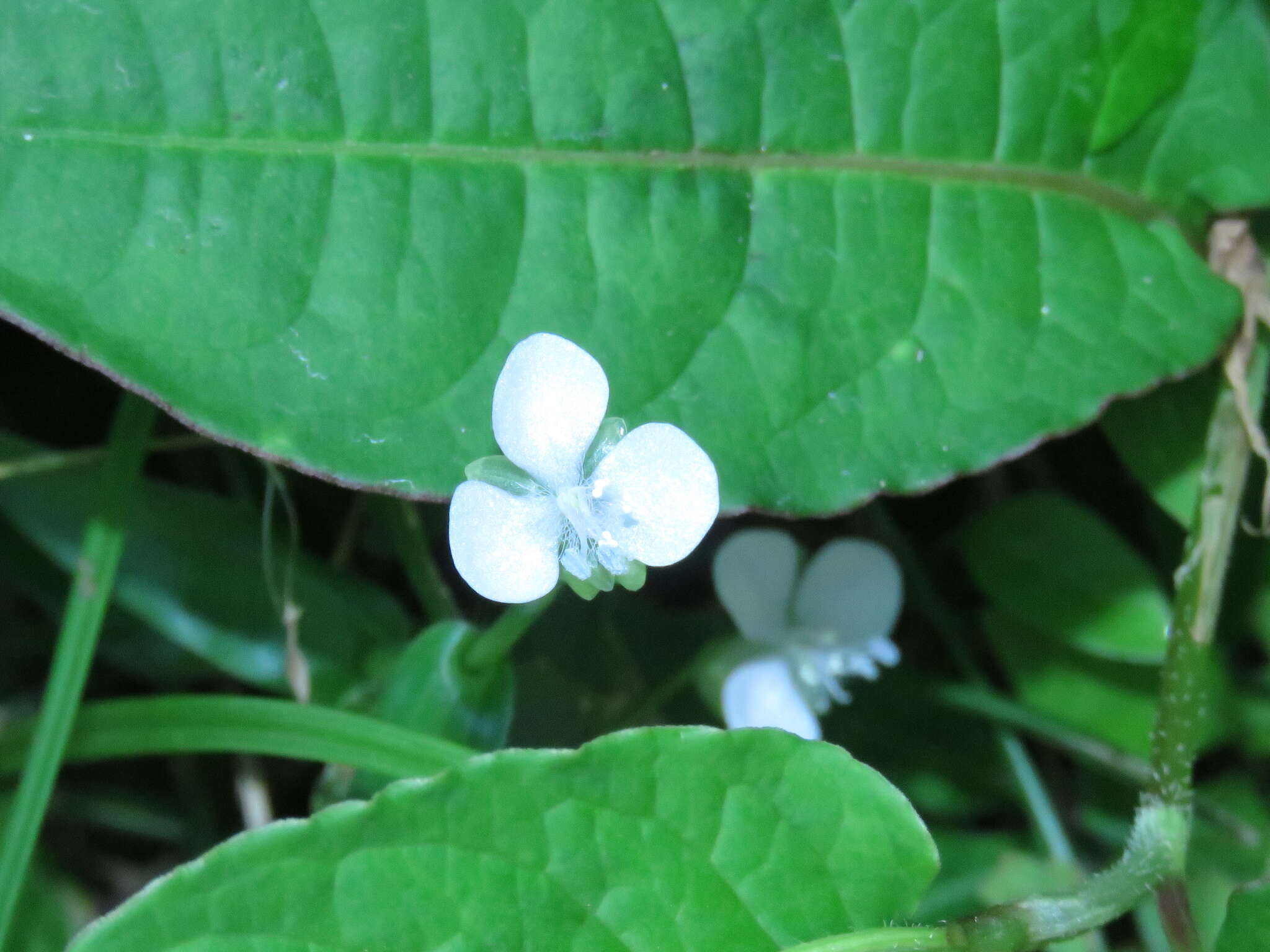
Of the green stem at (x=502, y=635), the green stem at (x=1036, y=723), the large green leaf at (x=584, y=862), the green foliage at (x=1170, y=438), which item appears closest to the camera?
the large green leaf at (x=584, y=862)

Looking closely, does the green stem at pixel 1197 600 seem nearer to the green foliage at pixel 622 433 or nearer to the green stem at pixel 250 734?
the green foliage at pixel 622 433

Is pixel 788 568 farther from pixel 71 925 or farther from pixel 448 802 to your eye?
pixel 71 925

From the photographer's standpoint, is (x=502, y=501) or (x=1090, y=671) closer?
(x=502, y=501)

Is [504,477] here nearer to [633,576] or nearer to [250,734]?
[633,576]

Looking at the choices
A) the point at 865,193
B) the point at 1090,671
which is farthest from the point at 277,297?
the point at 1090,671

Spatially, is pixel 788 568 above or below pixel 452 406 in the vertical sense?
below

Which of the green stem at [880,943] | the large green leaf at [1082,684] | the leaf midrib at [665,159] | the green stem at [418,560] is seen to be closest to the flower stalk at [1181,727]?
the green stem at [880,943]
